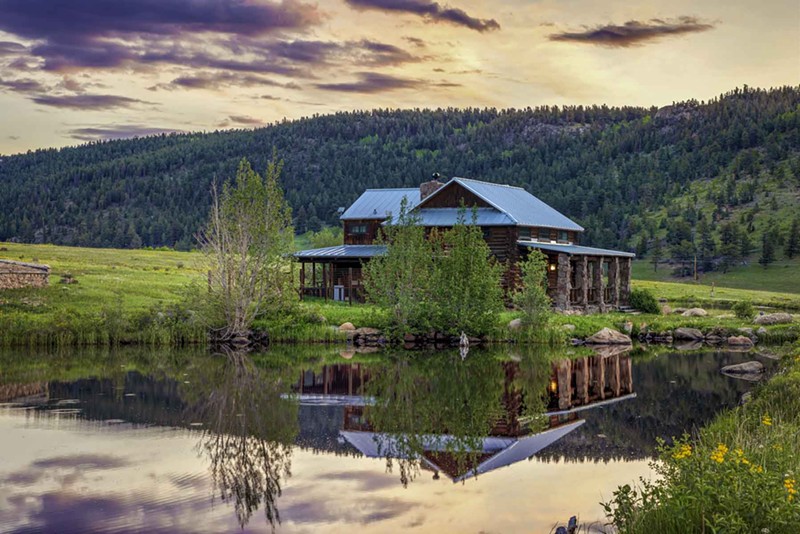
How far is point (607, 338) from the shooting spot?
44594 millimetres

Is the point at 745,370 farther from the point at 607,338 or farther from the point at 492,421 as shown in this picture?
the point at 492,421

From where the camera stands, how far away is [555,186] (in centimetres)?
15000

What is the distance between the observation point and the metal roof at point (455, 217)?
179ft

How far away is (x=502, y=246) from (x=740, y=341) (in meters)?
16.1

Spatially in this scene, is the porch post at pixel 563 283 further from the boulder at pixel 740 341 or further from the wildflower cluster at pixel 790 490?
the wildflower cluster at pixel 790 490

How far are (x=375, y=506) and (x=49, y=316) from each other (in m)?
31.4

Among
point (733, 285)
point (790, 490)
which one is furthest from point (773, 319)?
point (733, 285)

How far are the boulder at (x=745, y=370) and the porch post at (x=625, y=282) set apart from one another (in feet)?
82.0

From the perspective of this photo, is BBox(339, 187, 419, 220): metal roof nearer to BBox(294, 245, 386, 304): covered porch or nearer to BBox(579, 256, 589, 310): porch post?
BBox(294, 245, 386, 304): covered porch

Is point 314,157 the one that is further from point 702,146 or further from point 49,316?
point 49,316

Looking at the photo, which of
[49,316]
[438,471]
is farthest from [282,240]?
[438,471]

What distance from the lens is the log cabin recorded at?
54.6 meters

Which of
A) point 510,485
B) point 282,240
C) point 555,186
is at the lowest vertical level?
point 510,485

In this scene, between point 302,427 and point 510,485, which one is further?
point 302,427
